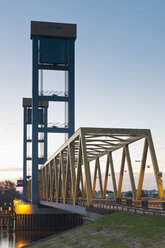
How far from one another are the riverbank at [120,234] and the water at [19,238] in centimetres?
3055

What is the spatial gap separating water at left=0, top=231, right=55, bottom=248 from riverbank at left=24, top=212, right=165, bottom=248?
30.6m

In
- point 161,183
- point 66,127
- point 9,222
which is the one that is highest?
point 66,127

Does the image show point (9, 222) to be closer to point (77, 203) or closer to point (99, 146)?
point (99, 146)

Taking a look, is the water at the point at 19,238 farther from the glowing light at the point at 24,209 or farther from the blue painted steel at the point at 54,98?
the blue painted steel at the point at 54,98

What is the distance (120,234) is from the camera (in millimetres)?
21188

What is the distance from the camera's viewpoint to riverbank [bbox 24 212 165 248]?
1895 cm

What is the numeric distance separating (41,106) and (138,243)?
83.4 metres

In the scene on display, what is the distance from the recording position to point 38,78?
236ft

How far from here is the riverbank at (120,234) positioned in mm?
18953

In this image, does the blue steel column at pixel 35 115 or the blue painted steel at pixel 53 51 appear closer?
the blue steel column at pixel 35 115

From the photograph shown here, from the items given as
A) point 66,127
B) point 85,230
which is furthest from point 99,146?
point 85,230

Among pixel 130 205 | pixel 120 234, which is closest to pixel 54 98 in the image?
pixel 130 205

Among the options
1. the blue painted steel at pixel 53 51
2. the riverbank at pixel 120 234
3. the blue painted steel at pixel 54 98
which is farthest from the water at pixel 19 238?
the riverbank at pixel 120 234

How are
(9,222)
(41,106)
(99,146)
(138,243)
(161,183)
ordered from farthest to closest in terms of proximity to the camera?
1. (41,106)
2. (9,222)
3. (99,146)
4. (161,183)
5. (138,243)
